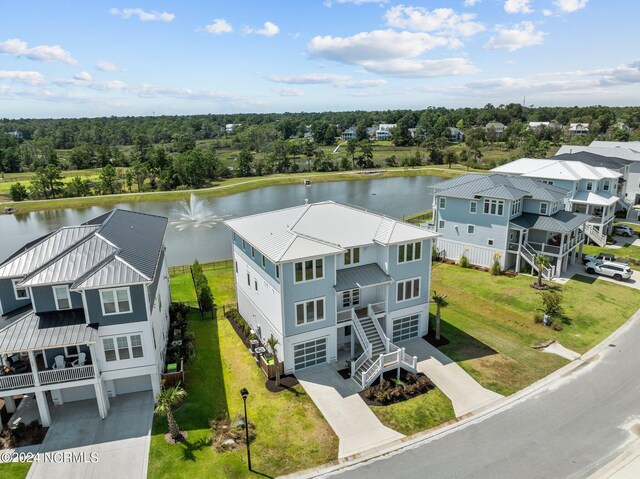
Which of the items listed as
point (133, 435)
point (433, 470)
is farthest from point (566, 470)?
point (133, 435)

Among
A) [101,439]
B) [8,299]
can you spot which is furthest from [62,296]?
[101,439]

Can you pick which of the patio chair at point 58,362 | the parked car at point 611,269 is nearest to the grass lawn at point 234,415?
the patio chair at point 58,362

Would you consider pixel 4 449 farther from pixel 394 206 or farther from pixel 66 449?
pixel 394 206

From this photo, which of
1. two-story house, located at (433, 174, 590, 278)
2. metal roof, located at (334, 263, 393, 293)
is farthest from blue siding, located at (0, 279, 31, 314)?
two-story house, located at (433, 174, 590, 278)

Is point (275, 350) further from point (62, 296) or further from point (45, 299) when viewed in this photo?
point (45, 299)

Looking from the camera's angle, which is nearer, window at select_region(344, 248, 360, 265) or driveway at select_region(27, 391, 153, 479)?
driveway at select_region(27, 391, 153, 479)

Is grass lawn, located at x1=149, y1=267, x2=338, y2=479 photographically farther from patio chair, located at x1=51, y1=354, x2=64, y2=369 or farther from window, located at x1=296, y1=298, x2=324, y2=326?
patio chair, located at x1=51, y1=354, x2=64, y2=369
